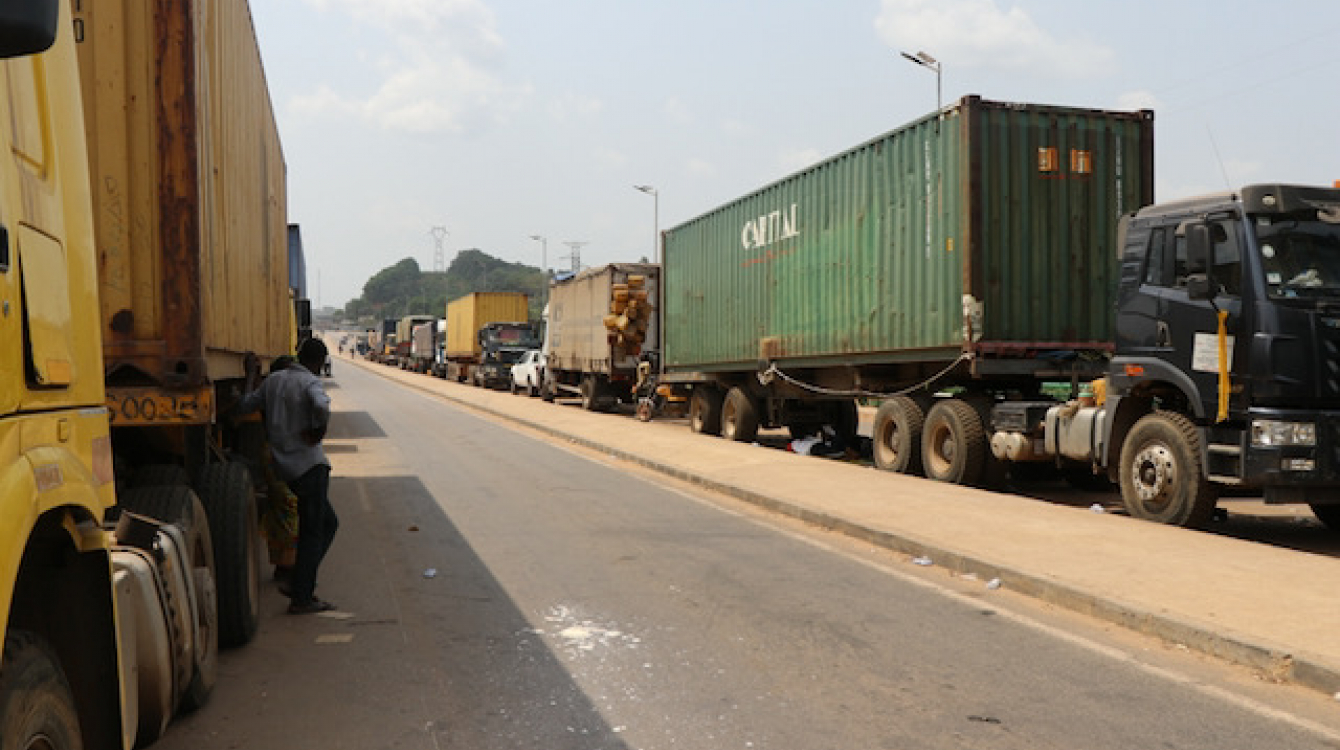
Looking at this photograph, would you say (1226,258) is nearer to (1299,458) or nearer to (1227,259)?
(1227,259)

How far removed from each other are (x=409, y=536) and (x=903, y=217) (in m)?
7.15

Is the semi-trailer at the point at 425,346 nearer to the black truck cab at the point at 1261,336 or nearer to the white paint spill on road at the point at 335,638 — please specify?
the black truck cab at the point at 1261,336

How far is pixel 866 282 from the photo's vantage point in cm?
1430

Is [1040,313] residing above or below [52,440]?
above

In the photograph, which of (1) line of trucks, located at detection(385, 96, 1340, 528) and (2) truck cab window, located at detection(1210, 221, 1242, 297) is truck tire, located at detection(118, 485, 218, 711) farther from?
(2) truck cab window, located at detection(1210, 221, 1242, 297)

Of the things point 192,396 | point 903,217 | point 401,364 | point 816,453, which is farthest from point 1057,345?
point 401,364

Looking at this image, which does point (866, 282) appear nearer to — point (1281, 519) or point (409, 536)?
point (1281, 519)

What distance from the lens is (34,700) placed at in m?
2.57

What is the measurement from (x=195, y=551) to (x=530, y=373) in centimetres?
3264

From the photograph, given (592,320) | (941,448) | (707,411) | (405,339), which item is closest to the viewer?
(941,448)

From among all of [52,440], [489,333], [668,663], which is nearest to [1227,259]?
[668,663]

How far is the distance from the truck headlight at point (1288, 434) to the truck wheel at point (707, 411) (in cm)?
1288

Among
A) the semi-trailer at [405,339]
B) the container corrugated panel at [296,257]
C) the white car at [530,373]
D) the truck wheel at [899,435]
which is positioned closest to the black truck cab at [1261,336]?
the truck wheel at [899,435]

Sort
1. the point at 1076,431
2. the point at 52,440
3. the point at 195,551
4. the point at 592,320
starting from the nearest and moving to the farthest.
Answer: the point at 52,440
the point at 195,551
the point at 1076,431
the point at 592,320
